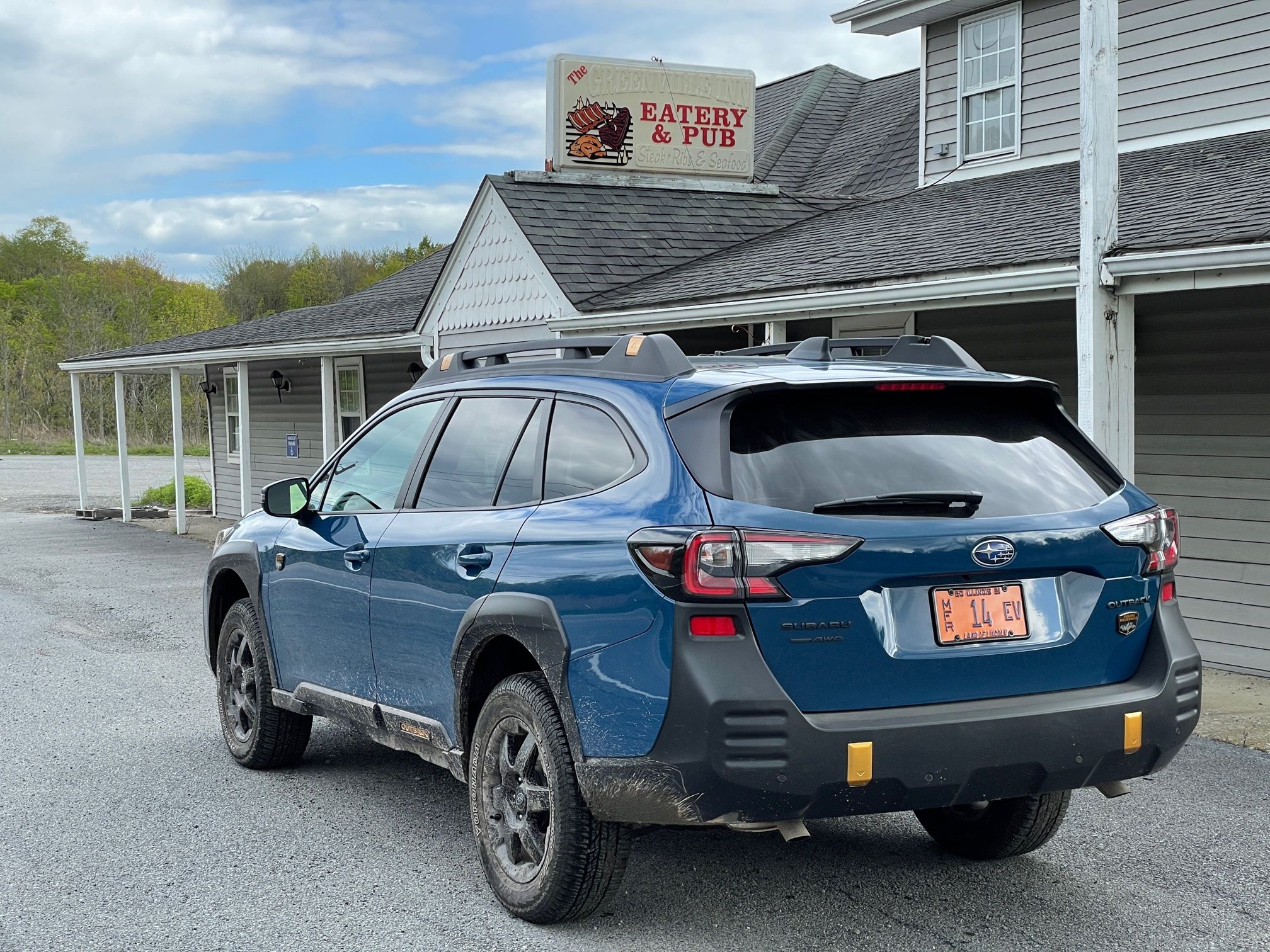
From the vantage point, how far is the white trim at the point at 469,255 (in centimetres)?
1312

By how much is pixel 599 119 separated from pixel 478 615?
1152cm

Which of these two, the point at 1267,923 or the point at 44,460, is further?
the point at 44,460

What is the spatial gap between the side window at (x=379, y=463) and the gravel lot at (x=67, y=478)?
19972 millimetres

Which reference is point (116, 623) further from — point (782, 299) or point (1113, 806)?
point (1113, 806)

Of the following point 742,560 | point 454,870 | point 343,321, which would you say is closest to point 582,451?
point 742,560

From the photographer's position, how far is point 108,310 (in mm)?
62906

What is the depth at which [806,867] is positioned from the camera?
4816 mm

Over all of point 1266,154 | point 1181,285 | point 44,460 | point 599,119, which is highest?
point 599,119

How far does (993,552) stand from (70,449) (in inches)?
1941

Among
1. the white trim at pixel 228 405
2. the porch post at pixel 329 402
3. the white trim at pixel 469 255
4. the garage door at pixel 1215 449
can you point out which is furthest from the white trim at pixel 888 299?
the white trim at pixel 228 405

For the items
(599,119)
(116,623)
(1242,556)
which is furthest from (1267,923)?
(599,119)

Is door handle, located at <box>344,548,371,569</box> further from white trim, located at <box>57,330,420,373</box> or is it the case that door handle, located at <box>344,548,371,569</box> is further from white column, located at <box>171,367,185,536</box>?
white column, located at <box>171,367,185,536</box>

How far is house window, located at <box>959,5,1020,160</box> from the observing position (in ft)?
43.8

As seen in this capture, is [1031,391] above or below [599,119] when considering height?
below
